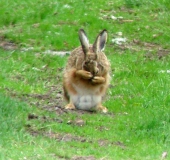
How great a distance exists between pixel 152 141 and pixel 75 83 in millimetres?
1979

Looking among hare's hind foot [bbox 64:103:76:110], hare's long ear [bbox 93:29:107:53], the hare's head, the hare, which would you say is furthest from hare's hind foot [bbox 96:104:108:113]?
hare's long ear [bbox 93:29:107:53]

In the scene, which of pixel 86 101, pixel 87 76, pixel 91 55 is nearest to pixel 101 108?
pixel 86 101

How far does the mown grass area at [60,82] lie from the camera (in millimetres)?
8297

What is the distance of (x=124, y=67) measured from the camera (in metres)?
13.1

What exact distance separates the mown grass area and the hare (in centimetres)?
27

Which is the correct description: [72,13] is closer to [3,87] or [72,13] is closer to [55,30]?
[55,30]

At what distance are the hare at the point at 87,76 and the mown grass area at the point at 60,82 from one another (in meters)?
0.27

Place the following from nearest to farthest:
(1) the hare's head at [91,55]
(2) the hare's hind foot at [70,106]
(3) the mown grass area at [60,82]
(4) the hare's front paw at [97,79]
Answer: (3) the mown grass area at [60,82] → (1) the hare's head at [91,55] → (4) the hare's front paw at [97,79] → (2) the hare's hind foot at [70,106]

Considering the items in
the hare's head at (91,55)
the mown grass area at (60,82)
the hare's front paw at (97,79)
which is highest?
the hare's head at (91,55)

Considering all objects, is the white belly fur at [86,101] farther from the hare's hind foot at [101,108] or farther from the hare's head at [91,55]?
the hare's head at [91,55]

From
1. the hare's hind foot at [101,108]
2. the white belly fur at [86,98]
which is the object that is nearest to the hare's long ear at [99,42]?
the white belly fur at [86,98]

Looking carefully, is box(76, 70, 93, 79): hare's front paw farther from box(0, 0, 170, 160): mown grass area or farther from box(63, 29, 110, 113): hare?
box(0, 0, 170, 160): mown grass area

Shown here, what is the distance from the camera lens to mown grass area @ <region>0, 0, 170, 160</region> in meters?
8.30

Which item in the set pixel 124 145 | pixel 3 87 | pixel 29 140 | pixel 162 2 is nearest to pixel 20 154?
pixel 29 140
